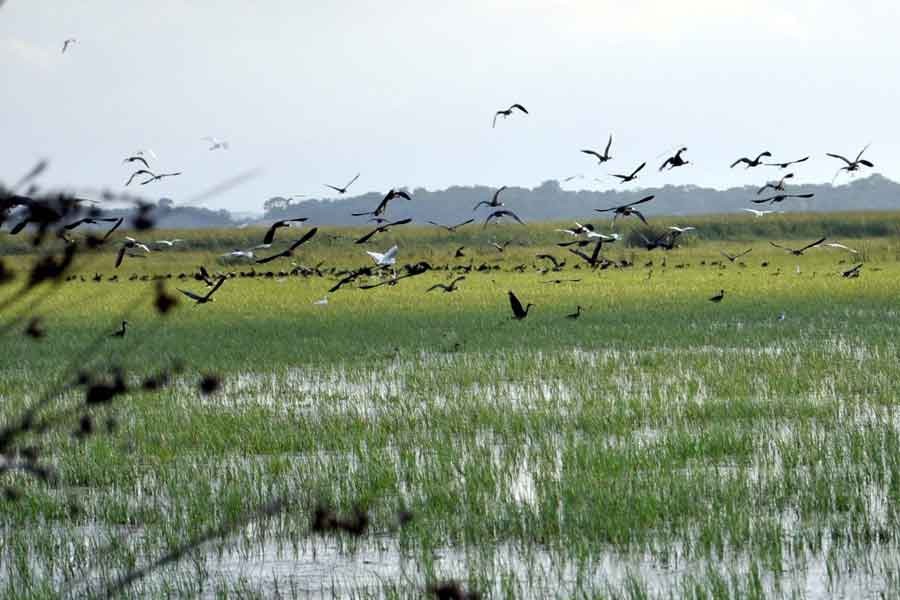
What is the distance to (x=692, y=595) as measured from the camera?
19.0ft

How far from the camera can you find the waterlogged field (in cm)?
679

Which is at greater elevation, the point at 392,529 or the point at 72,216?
the point at 72,216

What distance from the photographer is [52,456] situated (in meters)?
11.1

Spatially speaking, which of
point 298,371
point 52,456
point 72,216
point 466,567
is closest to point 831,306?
point 298,371

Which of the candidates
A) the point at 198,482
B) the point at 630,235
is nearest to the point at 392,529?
the point at 198,482

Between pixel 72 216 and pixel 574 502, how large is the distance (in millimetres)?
6366

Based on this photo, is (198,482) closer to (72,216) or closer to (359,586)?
(359,586)

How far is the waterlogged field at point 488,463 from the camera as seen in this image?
6789 mm

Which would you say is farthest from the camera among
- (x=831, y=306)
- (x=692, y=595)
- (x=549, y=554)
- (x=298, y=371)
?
(x=831, y=306)

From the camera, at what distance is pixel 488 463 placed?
960 centimetres

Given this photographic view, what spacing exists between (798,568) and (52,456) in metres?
6.92

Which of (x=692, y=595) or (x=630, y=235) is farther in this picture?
(x=630, y=235)

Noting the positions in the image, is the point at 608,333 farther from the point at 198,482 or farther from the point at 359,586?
the point at 359,586

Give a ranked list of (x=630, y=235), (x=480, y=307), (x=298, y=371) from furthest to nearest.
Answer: (x=630, y=235), (x=480, y=307), (x=298, y=371)
